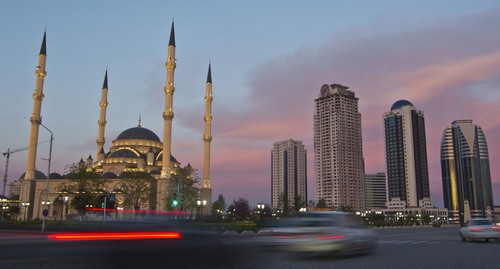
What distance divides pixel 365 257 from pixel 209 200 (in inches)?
2897

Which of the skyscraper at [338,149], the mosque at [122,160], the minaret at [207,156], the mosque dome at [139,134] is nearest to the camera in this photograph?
the mosque at [122,160]

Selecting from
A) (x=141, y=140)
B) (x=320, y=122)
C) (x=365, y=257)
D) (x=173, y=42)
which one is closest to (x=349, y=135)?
(x=320, y=122)

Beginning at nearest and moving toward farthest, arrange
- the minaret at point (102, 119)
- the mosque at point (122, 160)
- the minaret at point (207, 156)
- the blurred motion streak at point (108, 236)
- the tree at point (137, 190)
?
1. the blurred motion streak at point (108, 236)
2. the tree at point (137, 190)
3. the mosque at point (122, 160)
4. the minaret at point (207, 156)
5. the minaret at point (102, 119)

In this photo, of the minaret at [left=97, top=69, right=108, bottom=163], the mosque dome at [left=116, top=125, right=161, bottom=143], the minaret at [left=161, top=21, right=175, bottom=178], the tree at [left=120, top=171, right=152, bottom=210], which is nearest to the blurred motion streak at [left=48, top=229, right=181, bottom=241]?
the tree at [left=120, top=171, right=152, bottom=210]

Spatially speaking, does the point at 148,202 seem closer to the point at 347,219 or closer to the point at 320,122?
the point at 347,219

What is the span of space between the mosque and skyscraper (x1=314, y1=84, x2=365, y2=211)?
300 ft

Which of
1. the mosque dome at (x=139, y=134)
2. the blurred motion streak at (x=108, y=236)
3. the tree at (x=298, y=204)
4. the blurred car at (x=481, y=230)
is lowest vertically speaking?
the blurred car at (x=481, y=230)

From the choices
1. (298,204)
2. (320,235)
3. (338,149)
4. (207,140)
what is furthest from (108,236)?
(338,149)

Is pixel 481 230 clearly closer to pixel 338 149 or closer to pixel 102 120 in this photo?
Answer: pixel 102 120

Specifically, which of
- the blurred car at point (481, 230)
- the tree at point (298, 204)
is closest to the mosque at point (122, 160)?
the tree at point (298, 204)

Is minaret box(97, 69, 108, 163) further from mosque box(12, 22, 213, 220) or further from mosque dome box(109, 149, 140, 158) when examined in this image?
mosque dome box(109, 149, 140, 158)

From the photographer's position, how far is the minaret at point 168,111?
75.8m

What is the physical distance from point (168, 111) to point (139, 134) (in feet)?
111

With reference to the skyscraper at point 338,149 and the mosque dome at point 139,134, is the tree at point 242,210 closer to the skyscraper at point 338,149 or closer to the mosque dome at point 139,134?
the mosque dome at point 139,134
